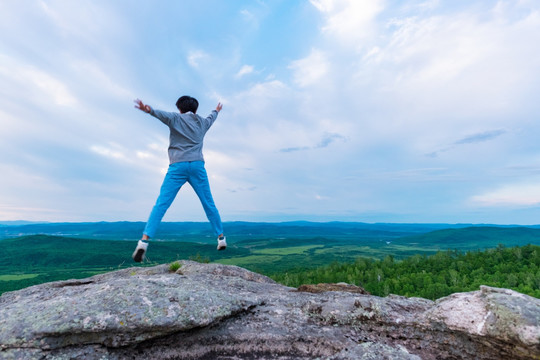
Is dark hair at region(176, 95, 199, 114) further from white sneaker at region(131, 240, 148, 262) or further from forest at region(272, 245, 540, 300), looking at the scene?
forest at region(272, 245, 540, 300)

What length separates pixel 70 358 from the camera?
15.4 ft

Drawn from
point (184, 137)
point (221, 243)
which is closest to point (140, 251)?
point (221, 243)

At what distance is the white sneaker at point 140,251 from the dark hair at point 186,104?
3.89 metres

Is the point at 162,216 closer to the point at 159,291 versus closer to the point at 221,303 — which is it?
the point at 159,291

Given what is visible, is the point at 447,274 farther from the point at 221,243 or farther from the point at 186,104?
the point at 186,104

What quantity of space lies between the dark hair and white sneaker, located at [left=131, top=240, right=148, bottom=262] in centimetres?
389

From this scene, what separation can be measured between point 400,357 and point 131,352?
14.0 feet

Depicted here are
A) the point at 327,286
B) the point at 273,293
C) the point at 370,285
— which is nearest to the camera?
the point at 273,293

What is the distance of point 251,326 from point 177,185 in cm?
443

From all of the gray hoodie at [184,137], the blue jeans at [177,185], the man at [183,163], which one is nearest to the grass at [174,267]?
the man at [183,163]

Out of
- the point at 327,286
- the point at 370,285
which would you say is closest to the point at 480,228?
the point at 370,285

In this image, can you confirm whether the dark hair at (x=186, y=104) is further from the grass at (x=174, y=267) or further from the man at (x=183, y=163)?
the grass at (x=174, y=267)

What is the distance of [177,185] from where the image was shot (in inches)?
339

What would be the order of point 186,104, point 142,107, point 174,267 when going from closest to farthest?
point 142,107
point 186,104
point 174,267
